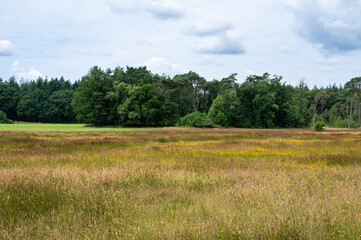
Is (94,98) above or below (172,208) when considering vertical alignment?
above

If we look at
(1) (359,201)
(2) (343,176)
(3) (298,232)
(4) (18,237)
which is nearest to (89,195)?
(4) (18,237)

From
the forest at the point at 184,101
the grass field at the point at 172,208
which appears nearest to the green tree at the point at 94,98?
the forest at the point at 184,101

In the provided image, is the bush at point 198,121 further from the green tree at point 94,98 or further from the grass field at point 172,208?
the grass field at point 172,208

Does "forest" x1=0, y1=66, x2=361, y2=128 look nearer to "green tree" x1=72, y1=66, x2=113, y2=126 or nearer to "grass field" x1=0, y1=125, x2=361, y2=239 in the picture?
"green tree" x1=72, y1=66, x2=113, y2=126

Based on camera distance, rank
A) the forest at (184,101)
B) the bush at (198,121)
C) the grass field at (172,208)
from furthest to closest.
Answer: the forest at (184,101)
the bush at (198,121)
the grass field at (172,208)

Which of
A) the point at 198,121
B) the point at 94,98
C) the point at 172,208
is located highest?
the point at 94,98

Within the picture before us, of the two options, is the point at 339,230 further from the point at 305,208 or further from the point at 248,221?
the point at 248,221

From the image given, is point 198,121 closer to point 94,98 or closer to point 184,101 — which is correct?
point 184,101

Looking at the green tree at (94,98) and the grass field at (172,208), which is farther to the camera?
the green tree at (94,98)

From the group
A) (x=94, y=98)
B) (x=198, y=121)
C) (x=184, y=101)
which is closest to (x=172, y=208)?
(x=198, y=121)

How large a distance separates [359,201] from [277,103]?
78130 mm

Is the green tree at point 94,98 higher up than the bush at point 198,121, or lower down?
higher up

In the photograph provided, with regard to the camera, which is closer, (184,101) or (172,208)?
(172,208)

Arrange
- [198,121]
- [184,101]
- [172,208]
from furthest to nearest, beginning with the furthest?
[184,101] < [198,121] < [172,208]
